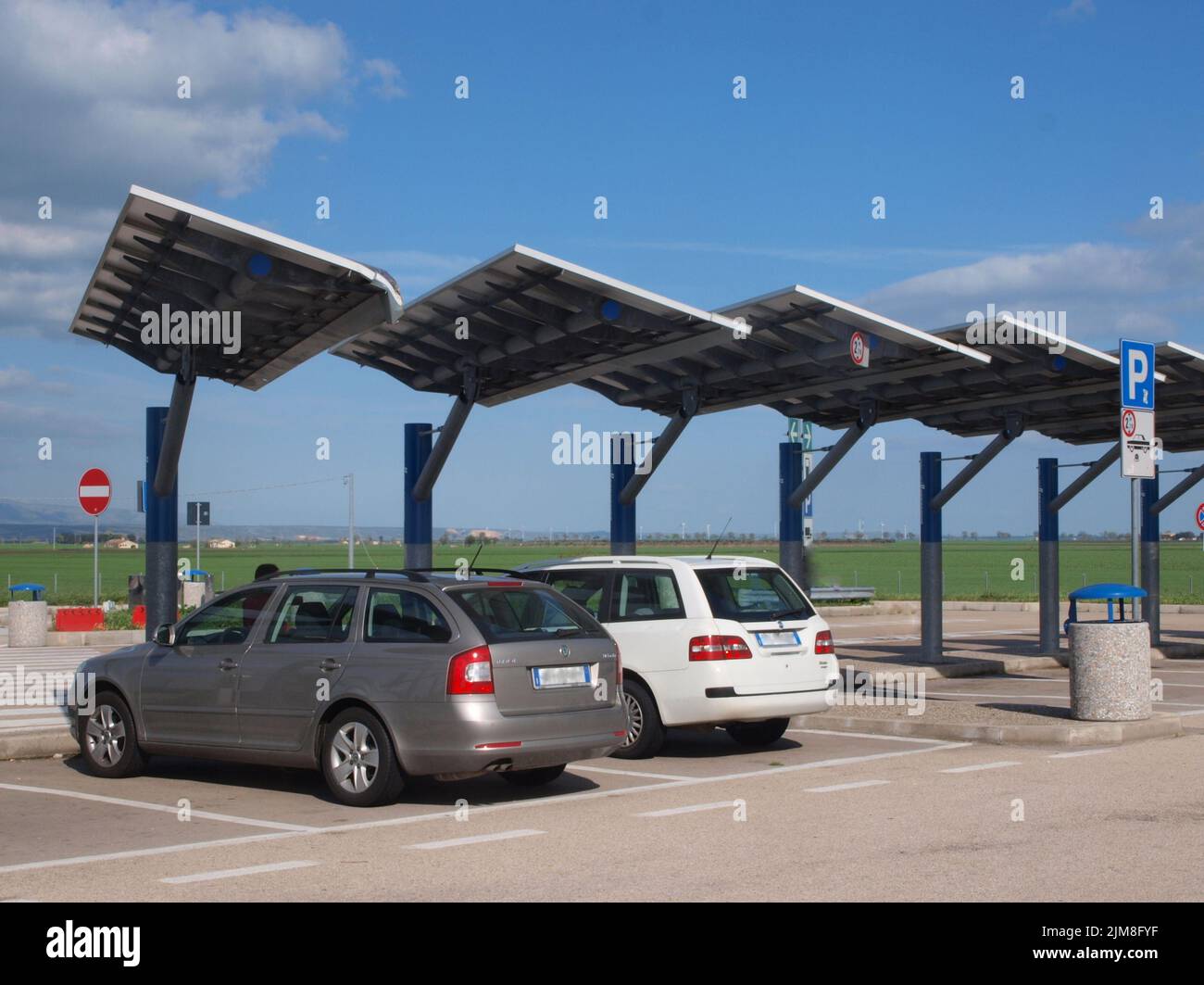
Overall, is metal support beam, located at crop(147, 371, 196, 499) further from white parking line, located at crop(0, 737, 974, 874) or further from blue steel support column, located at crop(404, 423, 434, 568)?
white parking line, located at crop(0, 737, 974, 874)

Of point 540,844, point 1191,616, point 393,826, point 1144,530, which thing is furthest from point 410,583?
point 1191,616

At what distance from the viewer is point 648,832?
8.44m

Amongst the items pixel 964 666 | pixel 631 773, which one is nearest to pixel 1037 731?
pixel 631 773

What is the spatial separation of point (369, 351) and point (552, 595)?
21.8ft

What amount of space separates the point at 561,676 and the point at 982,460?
479 inches

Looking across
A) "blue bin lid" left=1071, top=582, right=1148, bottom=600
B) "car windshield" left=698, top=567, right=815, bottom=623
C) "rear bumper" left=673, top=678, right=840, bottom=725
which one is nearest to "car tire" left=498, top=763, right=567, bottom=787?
"rear bumper" left=673, top=678, right=840, bottom=725

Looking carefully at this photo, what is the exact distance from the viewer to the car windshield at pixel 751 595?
465 inches

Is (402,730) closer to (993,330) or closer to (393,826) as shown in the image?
(393,826)

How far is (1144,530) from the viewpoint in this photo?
2573cm

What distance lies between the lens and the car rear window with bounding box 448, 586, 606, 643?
9555mm

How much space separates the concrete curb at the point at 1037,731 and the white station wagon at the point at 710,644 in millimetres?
1580

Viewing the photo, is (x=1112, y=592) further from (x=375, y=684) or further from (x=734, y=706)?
(x=375, y=684)

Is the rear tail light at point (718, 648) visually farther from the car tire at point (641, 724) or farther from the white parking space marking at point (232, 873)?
the white parking space marking at point (232, 873)

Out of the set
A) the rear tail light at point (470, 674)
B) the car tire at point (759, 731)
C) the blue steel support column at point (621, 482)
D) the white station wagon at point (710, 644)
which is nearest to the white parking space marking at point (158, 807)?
the rear tail light at point (470, 674)
